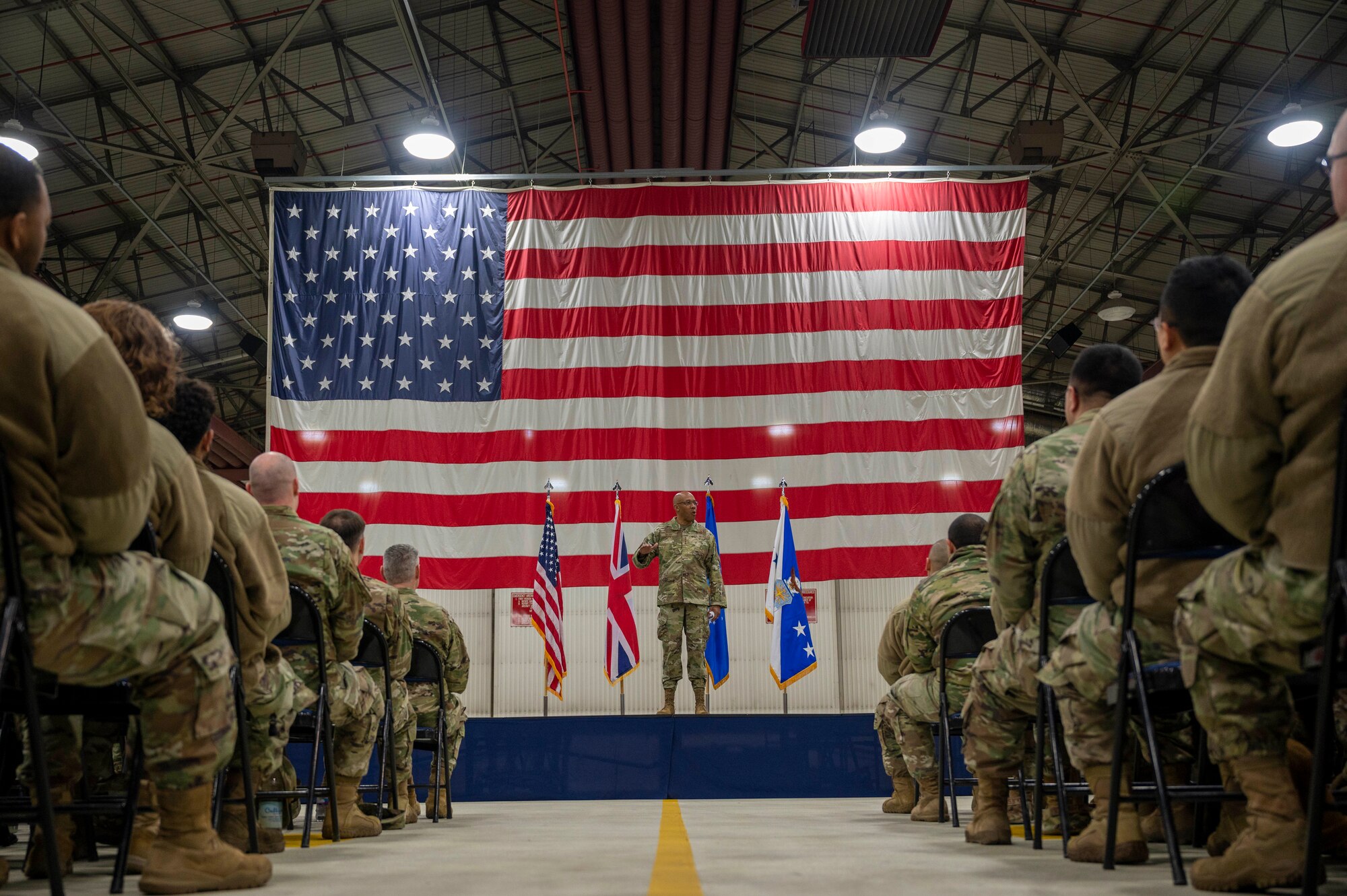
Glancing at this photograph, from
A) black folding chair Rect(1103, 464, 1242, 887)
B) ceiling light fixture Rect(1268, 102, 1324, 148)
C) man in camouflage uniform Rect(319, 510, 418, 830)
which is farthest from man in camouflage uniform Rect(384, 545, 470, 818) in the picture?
ceiling light fixture Rect(1268, 102, 1324, 148)

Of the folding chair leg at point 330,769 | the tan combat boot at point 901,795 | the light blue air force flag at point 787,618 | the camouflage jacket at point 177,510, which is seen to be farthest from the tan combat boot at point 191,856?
the light blue air force flag at point 787,618

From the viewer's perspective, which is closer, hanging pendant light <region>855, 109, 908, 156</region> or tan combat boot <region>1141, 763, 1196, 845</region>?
tan combat boot <region>1141, 763, 1196, 845</region>

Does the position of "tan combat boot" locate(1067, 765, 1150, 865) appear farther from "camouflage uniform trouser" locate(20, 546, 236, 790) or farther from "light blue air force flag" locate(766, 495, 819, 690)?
"light blue air force flag" locate(766, 495, 819, 690)

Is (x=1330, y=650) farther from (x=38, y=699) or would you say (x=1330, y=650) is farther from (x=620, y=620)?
(x=620, y=620)

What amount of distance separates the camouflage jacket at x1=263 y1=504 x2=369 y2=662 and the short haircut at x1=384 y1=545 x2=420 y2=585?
155cm

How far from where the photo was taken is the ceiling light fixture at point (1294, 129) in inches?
354

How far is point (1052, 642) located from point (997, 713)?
13.5 inches

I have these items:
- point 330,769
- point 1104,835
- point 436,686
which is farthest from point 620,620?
point 1104,835

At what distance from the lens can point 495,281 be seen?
30.5ft

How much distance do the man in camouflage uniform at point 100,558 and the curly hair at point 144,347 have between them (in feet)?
1.08

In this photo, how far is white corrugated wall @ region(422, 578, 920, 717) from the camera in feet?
41.9

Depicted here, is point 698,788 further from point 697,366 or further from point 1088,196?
point 1088,196

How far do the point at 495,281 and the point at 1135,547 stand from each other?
7814 millimetres

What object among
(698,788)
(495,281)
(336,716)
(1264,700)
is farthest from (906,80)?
(1264,700)
